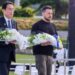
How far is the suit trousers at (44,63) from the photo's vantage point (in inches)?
292

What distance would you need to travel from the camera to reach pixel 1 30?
6895 millimetres

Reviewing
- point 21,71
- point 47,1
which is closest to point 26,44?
point 21,71

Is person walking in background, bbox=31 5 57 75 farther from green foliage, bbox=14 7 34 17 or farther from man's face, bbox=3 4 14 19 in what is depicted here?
green foliage, bbox=14 7 34 17

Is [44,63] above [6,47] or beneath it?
beneath

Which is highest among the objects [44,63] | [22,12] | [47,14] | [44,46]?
[47,14]

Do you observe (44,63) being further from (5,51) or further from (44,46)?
(5,51)

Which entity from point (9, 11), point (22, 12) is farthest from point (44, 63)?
point (22, 12)

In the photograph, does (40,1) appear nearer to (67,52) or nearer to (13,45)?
(67,52)

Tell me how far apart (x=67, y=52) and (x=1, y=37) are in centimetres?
547

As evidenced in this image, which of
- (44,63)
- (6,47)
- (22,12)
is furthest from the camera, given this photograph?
(22,12)

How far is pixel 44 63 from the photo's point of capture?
7438 millimetres

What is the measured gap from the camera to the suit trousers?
7410 mm

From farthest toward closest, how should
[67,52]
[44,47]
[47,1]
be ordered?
[47,1] < [67,52] < [44,47]

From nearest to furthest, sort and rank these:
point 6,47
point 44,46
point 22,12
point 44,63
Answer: point 6,47 < point 44,46 < point 44,63 < point 22,12
